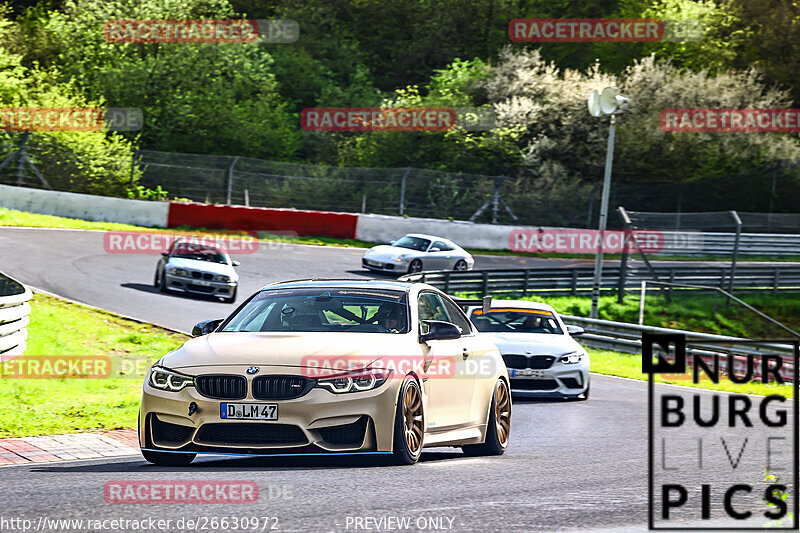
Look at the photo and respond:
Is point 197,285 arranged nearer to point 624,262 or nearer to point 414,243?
point 414,243

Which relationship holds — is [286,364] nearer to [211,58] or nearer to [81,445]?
[81,445]

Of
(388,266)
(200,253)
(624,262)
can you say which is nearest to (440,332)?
(200,253)

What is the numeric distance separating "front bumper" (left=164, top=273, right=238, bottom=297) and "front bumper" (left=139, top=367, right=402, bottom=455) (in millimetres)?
17003

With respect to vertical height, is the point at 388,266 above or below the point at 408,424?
above

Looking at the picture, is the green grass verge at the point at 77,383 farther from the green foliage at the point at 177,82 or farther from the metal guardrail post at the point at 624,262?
the green foliage at the point at 177,82

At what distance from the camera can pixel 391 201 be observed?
41.1 metres

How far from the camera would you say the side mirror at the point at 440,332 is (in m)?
8.62

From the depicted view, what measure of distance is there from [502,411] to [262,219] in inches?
1145

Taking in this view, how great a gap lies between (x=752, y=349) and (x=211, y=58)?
3613 centimetres

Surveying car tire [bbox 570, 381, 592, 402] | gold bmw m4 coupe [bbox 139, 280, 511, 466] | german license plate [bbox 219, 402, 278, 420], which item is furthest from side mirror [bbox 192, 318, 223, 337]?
car tire [bbox 570, 381, 592, 402]

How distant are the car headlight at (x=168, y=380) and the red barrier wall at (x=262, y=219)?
29.9m

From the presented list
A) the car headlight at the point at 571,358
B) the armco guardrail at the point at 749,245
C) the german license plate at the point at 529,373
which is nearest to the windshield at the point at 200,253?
the german license plate at the point at 529,373

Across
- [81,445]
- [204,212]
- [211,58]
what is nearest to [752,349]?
[81,445]

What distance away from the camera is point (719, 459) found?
10.1 meters
